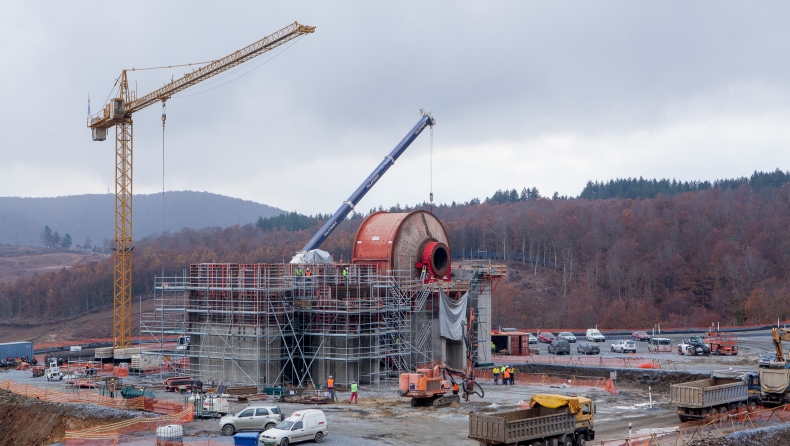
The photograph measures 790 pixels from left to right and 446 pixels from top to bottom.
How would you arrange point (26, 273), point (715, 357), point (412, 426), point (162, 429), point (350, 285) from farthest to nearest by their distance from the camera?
point (26, 273), point (715, 357), point (350, 285), point (412, 426), point (162, 429)

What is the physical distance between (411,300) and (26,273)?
6635 inches

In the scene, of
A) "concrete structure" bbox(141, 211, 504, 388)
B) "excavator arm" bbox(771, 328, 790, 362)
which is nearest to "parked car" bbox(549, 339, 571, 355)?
"concrete structure" bbox(141, 211, 504, 388)

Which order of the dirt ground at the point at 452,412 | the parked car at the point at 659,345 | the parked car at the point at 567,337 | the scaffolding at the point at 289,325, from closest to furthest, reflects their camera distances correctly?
the dirt ground at the point at 452,412, the scaffolding at the point at 289,325, the parked car at the point at 659,345, the parked car at the point at 567,337

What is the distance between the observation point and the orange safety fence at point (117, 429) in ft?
97.7

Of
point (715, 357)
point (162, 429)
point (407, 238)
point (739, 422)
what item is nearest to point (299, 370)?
point (407, 238)

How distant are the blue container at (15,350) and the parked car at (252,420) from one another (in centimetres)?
3947

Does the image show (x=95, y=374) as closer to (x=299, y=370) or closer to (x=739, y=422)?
(x=299, y=370)

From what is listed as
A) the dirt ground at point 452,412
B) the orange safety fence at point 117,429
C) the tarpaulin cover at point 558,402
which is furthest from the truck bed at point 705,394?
the orange safety fence at point 117,429

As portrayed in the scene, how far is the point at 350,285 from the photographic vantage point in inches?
1870

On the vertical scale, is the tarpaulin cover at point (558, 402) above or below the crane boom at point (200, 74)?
below

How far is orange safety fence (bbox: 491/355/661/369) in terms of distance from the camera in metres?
53.1

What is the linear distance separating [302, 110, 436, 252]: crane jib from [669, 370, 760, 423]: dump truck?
32.0 meters

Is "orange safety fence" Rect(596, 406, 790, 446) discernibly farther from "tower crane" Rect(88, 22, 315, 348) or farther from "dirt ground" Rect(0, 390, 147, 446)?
"tower crane" Rect(88, 22, 315, 348)

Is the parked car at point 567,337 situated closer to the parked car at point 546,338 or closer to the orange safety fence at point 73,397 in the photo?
the parked car at point 546,338
